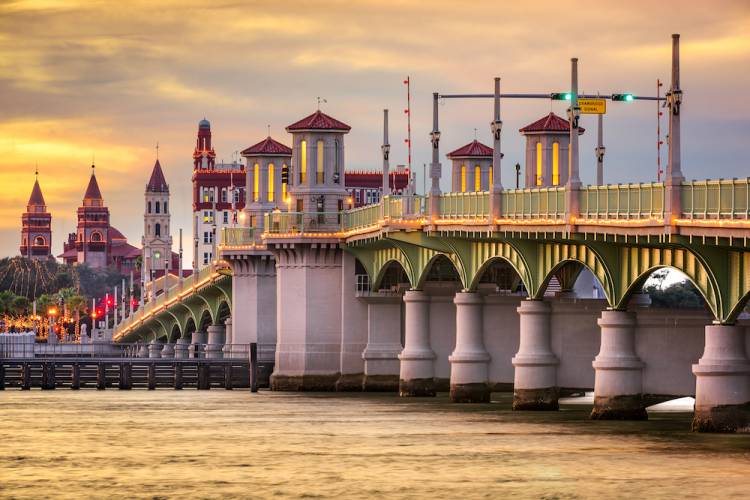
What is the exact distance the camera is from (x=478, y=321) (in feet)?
346

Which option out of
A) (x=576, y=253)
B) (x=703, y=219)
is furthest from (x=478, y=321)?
(x=703, y=219)

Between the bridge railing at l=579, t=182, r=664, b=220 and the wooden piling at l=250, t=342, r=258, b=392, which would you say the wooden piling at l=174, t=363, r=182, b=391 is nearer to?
the wooden piling at l=250, t=342, r=258, b=392

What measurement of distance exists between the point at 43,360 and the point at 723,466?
7624 cm

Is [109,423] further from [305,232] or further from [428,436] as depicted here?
[305,232]

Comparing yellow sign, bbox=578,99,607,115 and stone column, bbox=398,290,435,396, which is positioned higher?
yellow sign, bbox=578,99,607,115

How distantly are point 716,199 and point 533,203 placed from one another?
63.1ft

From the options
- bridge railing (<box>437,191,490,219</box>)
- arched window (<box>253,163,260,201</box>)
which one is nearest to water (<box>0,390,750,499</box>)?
bridge railing (<box>437,191,490,219</box>)

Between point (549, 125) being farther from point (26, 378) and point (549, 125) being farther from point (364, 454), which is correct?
point (364, 454)

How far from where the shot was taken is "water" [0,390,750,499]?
2512 inches

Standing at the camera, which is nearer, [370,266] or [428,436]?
[428,436]

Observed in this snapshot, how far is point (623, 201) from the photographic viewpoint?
258 feet

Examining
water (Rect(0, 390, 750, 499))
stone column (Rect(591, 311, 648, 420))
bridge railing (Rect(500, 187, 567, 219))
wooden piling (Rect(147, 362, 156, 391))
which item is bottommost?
water (Rect(0, 390, 750, 499))

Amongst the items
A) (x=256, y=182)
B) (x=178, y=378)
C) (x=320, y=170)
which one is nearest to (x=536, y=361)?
(x=320, y=170)

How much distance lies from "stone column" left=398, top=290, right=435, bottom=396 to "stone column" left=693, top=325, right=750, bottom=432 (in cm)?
4089
